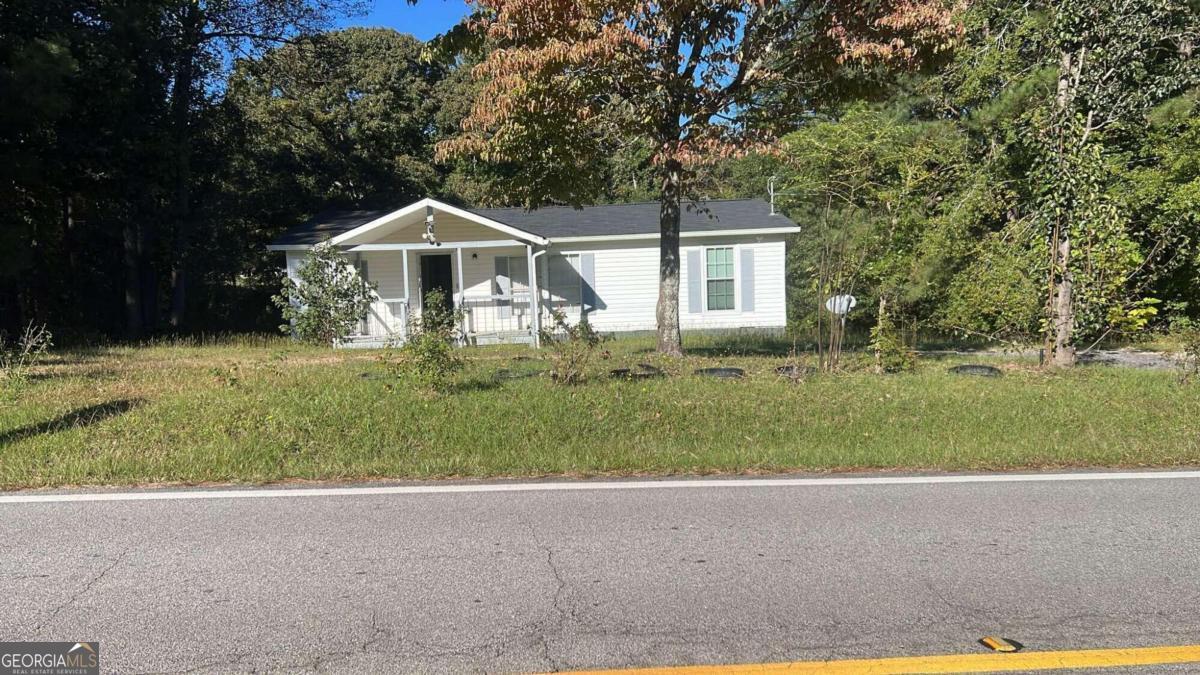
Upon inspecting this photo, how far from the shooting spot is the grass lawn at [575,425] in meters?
6.65

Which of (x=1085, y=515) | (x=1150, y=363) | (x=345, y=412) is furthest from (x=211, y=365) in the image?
(x=1150, y=363)

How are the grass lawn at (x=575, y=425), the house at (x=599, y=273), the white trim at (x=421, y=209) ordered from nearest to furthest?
the grass lawn at (x=575, y=425)
the white trim at (x=421, y=209)
the house at (x=599, y=273)

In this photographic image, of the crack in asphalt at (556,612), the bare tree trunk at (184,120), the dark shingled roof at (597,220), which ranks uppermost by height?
the bare tree trunk at (184,120)

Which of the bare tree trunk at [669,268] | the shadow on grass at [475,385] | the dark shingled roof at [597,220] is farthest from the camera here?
the dark shingled roof at [597,220]

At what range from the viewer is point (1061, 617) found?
372 cm

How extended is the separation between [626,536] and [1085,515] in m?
3.05

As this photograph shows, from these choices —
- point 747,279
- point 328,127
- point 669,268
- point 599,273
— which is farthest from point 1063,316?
point 328,127

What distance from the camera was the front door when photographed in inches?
793

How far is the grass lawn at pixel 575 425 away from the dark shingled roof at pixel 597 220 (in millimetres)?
9697

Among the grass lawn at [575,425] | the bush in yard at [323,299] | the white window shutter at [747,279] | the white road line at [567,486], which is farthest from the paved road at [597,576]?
the white window shutter at [747,279]

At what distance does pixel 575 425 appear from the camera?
780 centimetres

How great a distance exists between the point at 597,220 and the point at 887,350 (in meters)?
11.9

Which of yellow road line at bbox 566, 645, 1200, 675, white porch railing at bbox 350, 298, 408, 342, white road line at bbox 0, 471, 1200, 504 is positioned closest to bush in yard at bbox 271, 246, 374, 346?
white porch railing at bbox 350, 298, 408, 342

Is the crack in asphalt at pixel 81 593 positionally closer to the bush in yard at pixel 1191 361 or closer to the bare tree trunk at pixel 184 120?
the bush in yard at pixel 1191 361
